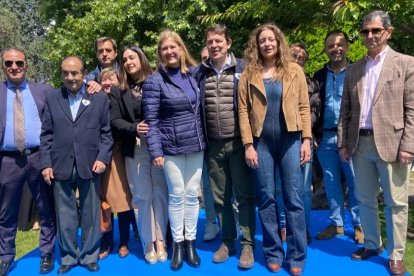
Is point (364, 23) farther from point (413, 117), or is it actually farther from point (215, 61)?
point (215, 61)

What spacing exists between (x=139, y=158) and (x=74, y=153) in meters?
0.63

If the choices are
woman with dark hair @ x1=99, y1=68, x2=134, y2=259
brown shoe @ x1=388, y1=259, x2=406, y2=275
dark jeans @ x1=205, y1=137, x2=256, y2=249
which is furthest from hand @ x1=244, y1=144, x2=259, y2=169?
brown shoe @ x1=388, y1=259, x2=406, y2=275

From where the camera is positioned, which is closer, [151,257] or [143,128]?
[143,128]

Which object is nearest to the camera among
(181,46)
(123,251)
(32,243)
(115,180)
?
(181,46)

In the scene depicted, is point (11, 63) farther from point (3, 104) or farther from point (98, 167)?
point (98, 167)

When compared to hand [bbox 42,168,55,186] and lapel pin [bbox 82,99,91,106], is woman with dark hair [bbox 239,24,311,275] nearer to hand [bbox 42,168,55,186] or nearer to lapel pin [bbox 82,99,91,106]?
lapel pin [bbox 82,99,91,106]

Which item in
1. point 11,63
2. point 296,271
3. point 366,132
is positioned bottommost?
point 296,271

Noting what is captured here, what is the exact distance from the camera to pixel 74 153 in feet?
13.3

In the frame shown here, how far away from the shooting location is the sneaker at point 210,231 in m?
4.97

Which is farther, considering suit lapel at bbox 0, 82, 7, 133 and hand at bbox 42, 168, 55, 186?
suit lapel at bbox 0, 82, 7, 133

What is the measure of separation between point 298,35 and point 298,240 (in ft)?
9.46

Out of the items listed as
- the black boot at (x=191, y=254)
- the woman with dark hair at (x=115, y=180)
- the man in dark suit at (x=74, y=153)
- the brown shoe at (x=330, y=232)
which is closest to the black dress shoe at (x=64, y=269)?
the man in dark suit at (x=74, y=153)

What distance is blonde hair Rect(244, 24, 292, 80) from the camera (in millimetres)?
3820

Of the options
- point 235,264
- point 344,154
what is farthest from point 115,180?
point 344,154
